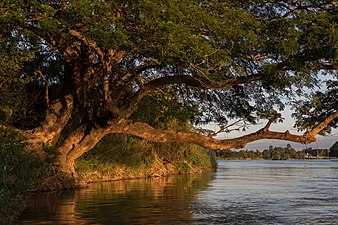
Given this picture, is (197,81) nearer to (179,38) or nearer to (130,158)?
(179,38)

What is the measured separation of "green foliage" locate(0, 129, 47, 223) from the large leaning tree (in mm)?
4701

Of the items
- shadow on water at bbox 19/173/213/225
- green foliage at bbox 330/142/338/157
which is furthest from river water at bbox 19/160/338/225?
green foliage at bbox 330/142/338/157

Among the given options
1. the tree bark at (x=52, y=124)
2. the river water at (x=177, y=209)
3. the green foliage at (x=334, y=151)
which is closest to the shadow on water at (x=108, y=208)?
the river water at (x=177, y=209)

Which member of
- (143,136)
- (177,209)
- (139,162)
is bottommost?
(177,209)

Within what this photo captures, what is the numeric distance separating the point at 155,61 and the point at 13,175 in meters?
7.05

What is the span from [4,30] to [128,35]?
5186 millimetres

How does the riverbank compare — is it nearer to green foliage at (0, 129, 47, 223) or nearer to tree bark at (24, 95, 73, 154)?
tree bark at (24, 95, 73, 154)

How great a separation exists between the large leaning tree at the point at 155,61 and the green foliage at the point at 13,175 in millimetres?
4701

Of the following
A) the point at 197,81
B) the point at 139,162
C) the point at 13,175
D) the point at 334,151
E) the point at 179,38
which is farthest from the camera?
the point at 334,151

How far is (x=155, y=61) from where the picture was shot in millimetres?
19188

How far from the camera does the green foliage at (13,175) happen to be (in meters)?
13.1

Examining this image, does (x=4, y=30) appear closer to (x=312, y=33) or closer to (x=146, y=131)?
(x=146, y=131)

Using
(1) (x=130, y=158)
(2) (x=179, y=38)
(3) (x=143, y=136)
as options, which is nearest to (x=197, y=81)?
(3) (x=143, y=136)

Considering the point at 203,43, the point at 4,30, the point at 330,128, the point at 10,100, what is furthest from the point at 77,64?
the point at 330,128
